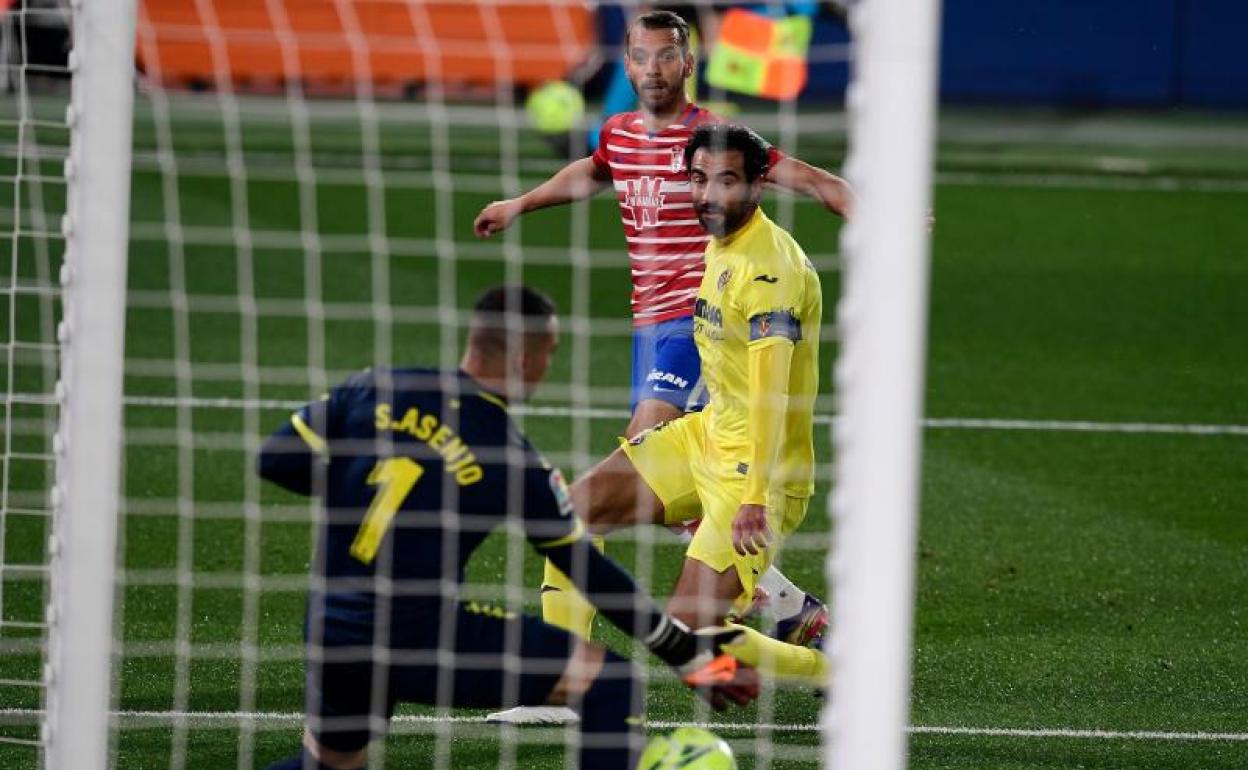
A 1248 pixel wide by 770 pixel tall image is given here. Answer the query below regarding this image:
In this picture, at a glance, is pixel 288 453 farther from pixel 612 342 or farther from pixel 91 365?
pixel 612 342

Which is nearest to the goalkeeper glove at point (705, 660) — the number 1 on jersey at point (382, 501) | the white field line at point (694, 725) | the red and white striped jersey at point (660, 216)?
the number 1 on jersey at point (382, 501)

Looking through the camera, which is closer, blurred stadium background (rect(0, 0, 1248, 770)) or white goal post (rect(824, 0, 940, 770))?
white goal post (rect(824, 0, 940, 770))

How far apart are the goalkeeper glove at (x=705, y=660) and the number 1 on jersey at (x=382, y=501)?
27.0 inches

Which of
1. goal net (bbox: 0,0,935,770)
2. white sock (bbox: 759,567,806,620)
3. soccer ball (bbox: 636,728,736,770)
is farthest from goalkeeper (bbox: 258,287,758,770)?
white sock (bbox: 759,567,806,620)

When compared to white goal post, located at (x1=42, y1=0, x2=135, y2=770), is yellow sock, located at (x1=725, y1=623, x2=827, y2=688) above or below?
below

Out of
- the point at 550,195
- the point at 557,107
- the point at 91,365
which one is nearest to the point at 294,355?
the point at 550,195

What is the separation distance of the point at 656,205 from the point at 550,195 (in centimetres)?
40

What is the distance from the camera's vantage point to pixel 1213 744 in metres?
6.12

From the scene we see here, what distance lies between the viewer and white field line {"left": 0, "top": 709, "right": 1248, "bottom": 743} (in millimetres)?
6137

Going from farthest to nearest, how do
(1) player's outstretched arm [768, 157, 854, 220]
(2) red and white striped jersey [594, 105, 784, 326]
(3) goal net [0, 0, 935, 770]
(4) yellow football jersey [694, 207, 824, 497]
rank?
(2) red and white striped jersey [594, 105, 784, 326]
(1) player's outstretched arm [768, 157, 854, 220]
(4) yellow football jersey [694, 207, 824, 497]
(3) goal net [0, 0, 935, 770]

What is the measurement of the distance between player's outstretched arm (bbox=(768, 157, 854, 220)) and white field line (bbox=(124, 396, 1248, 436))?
4.56 meters

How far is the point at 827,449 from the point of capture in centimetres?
1061

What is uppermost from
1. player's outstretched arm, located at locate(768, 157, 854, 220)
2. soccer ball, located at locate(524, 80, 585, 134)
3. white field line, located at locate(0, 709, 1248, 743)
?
soccer ball, located at locate(524, 80, 585, 134)

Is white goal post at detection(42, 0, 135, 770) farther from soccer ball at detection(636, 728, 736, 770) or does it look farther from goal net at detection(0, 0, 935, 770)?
soccer ball at detection(636, 728, 736, 770)
